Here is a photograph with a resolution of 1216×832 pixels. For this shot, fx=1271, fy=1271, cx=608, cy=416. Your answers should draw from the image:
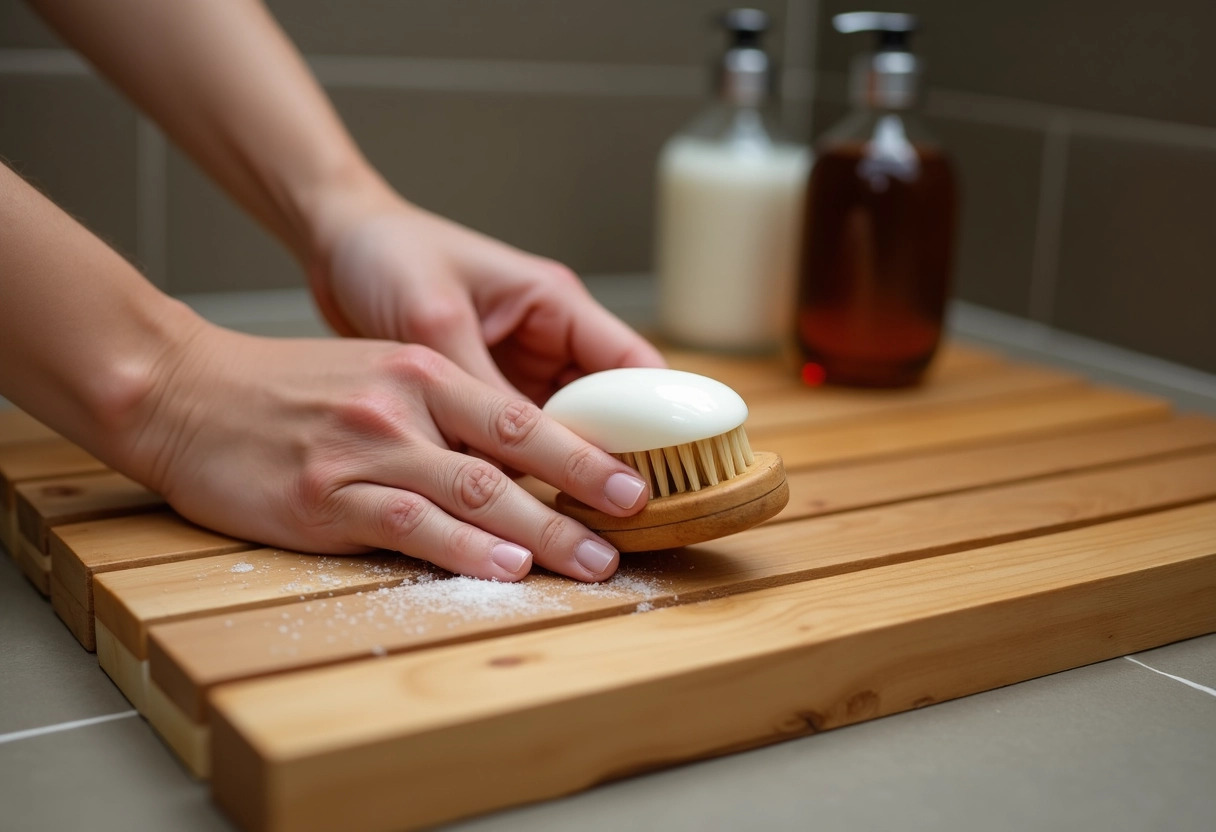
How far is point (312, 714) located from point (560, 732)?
0.30 ft

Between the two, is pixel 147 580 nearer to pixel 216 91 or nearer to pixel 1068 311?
pixel 216 91

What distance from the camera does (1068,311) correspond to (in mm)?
1116

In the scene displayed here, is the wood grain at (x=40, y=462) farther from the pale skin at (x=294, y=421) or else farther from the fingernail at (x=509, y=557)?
the fingernail at (x=509, y=557)

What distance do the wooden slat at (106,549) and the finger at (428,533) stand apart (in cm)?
7

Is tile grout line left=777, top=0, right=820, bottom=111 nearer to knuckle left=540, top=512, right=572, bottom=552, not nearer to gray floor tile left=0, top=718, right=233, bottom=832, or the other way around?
knuckle left=540, top=512, right=572, bottom=552

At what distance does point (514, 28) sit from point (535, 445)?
0.71 meters

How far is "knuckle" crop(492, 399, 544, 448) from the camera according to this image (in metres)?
0.59

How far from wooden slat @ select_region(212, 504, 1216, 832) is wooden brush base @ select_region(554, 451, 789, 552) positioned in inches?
1.4

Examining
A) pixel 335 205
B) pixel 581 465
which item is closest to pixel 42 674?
pixel 581 465

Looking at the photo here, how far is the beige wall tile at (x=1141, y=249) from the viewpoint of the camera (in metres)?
0.98

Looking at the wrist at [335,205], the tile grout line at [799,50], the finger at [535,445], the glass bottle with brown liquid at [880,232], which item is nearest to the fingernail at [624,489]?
the finger at [535,445]

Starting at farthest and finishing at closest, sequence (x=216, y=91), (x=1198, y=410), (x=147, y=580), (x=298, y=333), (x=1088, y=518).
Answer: (x=298, y=333) < (x=1198, y=410) < (x=216, y=91) < (x=1088, y=518) < (x=147, y=580)

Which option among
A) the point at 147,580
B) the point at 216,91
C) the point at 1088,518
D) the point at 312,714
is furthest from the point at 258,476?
the point at 1088,518

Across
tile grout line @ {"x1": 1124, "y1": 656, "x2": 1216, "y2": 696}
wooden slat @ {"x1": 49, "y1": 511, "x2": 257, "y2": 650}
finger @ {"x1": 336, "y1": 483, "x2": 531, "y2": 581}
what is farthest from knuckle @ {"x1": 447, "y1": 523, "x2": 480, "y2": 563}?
tile grout line @ {"x1": 1124, "y1": 656, "x2": 1216, "y2": 696}
